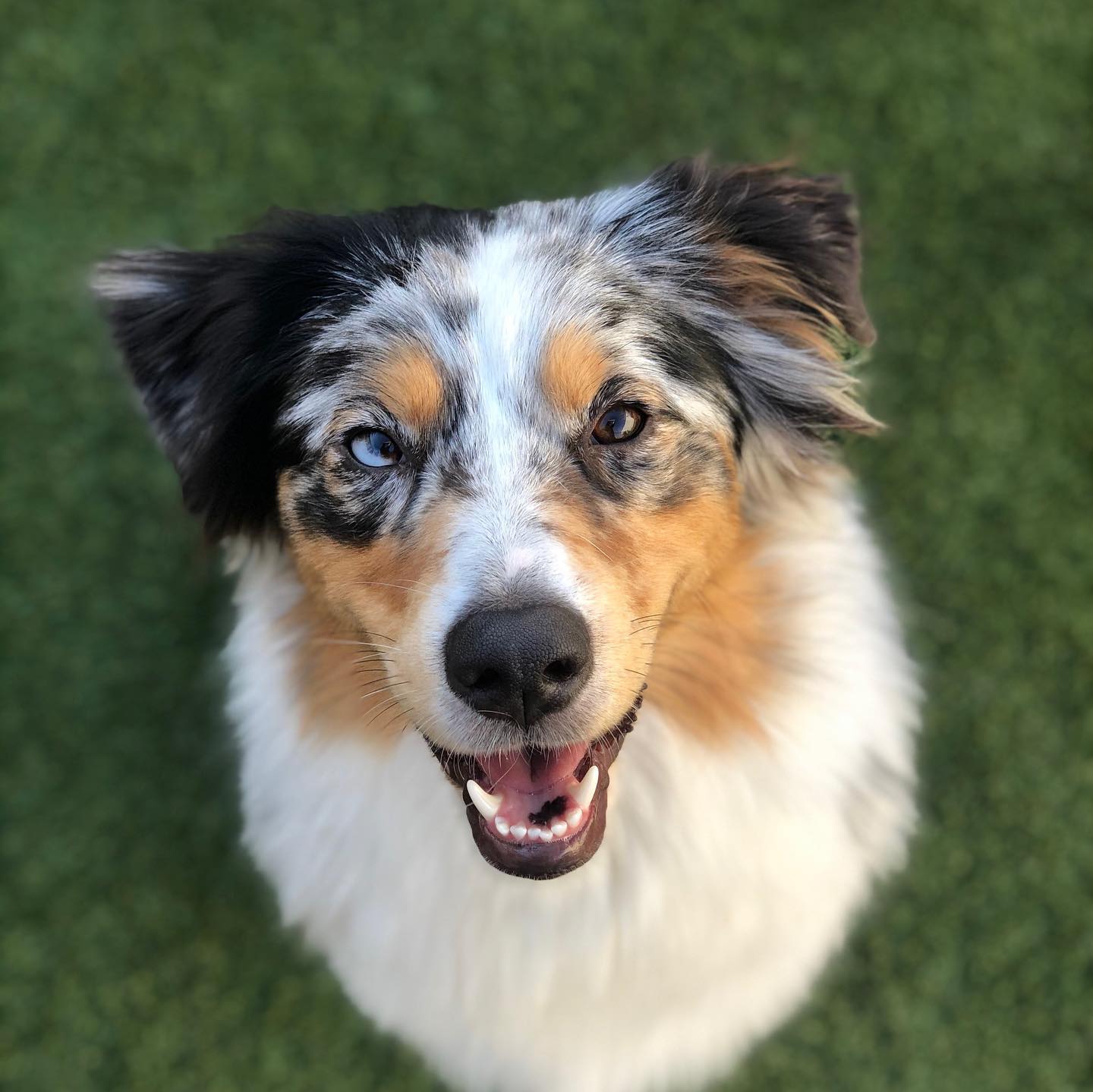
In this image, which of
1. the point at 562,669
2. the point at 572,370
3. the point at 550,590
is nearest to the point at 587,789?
the point at 562,669

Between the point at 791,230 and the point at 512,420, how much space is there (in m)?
0.94

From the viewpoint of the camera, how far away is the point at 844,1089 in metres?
3.99

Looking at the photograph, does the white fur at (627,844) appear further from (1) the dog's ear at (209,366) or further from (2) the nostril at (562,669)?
(2) the nostril at (562,669)

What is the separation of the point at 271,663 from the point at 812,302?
5.85ft

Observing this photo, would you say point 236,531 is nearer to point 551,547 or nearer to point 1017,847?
point 551,547

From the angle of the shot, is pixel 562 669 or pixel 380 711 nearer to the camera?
pixel 562 669

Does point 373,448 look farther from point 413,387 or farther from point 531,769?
point 531,769

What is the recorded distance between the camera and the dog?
2338 millimetres

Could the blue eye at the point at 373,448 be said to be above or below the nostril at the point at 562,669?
above

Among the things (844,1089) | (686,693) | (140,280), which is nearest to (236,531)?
(140,280)

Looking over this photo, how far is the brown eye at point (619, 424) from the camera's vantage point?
2.49 metres

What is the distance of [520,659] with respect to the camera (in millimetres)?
2070

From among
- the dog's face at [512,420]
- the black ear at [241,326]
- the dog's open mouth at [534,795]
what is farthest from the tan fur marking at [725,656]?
the black ear at [241,326]

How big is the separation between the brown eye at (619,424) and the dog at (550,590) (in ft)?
0.04
